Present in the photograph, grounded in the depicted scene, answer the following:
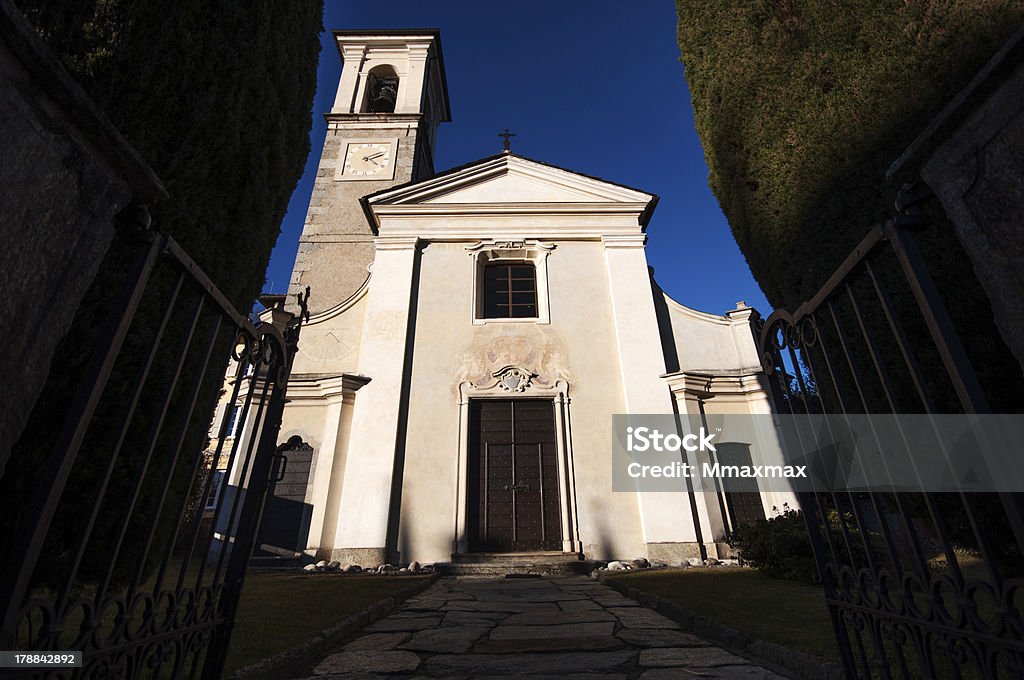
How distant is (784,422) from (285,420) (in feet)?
30.2

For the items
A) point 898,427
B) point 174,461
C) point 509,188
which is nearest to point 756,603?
point 898,427

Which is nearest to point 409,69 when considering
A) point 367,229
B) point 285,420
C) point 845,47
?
point 367,229

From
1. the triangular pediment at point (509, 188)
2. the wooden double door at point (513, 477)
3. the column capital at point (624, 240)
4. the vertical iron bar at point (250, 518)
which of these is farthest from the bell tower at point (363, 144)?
the vertical iron bar at point (250, 518)

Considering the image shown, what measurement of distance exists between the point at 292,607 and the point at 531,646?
2.24 m

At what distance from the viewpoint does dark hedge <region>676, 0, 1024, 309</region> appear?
2354mm

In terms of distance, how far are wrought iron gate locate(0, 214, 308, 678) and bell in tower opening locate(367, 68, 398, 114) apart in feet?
64.2

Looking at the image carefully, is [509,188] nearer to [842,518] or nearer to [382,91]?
[382,91]

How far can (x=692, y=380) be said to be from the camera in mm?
9789

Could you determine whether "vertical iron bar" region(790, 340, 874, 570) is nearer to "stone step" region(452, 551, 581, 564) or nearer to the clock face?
"stone step" region(452, 551, 581, 564)

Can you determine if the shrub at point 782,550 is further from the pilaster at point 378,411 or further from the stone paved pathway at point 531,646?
the pilaster at point 378,411

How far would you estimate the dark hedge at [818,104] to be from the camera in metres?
2.35

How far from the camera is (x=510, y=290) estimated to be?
11.5m

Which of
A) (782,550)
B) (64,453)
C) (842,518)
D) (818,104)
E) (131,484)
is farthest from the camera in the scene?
(782,550)

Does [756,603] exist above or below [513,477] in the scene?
below
